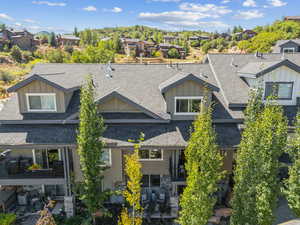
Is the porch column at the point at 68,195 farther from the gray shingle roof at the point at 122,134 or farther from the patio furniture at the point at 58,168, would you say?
the gray shingle roof at the point at 122,134

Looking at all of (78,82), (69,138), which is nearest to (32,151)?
(69,138)

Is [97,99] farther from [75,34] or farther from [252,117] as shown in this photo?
[75,34]

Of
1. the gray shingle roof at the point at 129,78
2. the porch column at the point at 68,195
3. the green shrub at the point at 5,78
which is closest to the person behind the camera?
the porch column at the point at 68,195

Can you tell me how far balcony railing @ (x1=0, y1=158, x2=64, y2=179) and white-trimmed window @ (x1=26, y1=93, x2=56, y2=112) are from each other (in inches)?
145

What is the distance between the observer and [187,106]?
54.4ft

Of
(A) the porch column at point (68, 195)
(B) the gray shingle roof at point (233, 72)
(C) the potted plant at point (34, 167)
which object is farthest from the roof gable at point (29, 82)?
(B) the gray shingle roof at point (233, 72)

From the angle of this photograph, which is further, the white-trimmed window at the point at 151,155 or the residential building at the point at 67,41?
the residential building at the point at 67,41

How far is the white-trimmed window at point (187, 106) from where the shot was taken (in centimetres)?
1644

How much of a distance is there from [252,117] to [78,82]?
41.6ft

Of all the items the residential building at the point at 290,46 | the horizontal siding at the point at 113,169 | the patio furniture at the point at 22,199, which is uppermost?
the residential building at the point at 290,46

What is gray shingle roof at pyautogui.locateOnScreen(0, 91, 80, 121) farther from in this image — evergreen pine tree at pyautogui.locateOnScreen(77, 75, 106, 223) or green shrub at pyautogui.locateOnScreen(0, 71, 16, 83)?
green shrub at pyautogui.locateOnScreen(0, 71, 16, 83)

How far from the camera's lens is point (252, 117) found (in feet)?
39.0

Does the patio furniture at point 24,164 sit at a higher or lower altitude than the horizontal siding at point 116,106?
lower

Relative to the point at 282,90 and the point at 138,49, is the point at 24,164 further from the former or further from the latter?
the point at 138,49
